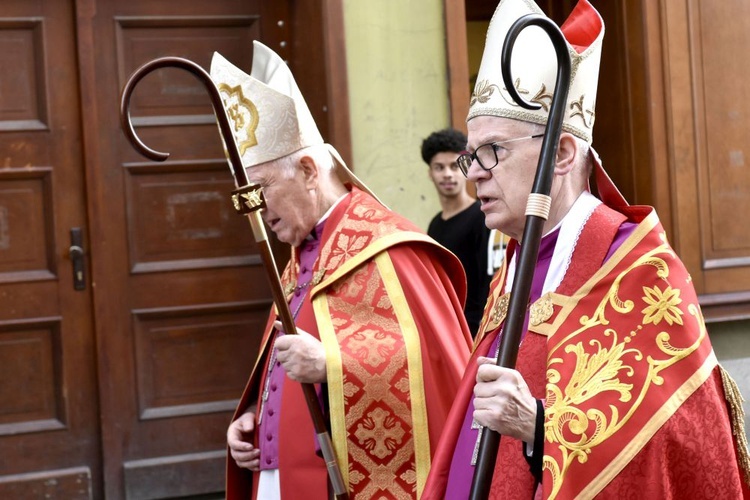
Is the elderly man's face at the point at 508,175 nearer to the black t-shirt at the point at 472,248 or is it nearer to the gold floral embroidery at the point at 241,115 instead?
the gold floral embroidery at the point at 241,115

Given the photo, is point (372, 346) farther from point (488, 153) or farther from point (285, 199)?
point (488, 153)

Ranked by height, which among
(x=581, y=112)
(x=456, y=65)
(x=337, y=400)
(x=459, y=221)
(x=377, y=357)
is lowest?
(x=337, y=400)

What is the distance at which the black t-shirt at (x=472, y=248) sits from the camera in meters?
4.67

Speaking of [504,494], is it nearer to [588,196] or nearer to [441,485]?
[441,485]

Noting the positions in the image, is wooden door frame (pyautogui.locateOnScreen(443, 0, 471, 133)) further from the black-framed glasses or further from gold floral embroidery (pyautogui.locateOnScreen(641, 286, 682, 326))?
gold floral embroidery (pyautogui.locateOnScreen(641, 286, 682, 326))

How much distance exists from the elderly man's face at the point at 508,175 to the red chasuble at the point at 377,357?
933mm

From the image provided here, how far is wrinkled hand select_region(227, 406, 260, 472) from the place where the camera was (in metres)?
3.30

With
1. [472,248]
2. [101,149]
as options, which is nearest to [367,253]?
[472,248]

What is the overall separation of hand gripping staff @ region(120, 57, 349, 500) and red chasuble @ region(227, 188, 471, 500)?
0.21 ft

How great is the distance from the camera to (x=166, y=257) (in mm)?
5410

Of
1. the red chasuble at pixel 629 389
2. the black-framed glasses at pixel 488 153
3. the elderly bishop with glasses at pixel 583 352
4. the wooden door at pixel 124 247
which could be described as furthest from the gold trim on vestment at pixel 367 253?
the wooden door at pixel 124 247

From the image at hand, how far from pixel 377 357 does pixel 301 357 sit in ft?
0.79

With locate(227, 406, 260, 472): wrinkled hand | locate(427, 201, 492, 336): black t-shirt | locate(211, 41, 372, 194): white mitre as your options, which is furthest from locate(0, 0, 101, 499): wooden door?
locate(227, 406, 260, 472): wrinkled hand

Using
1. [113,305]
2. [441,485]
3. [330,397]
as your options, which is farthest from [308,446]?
[113,305]
